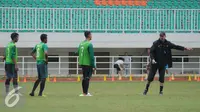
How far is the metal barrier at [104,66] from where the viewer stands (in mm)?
28797

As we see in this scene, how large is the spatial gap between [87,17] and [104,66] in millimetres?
3158

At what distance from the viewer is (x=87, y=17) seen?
29.6 meters

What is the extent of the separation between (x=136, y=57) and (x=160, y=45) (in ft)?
48.3

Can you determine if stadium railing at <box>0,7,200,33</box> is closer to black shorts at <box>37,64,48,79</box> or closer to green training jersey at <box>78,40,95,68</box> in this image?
black shorts at <box>37,64,48,79</box>

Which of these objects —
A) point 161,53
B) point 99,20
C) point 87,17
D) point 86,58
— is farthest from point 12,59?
point 99,20

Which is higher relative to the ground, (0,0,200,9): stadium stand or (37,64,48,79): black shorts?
(0,0,200,9): stadium stand

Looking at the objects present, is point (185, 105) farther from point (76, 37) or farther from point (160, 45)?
point (76, 37)

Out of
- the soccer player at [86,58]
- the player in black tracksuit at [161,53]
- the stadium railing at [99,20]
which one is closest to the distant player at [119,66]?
the stadium railing at [99,20]

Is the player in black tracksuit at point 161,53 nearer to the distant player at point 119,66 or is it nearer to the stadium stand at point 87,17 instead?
the distant player at point 119,66

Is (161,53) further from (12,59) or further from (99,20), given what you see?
(99,20)

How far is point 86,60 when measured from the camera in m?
14.4

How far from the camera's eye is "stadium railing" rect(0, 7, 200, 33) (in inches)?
1145

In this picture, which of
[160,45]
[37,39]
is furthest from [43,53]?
[37,39]

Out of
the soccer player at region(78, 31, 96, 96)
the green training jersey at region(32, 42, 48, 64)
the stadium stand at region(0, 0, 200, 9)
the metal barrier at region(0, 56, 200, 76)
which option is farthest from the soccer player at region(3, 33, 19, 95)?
the stadium stand at region(0, 0, 200, 9)
